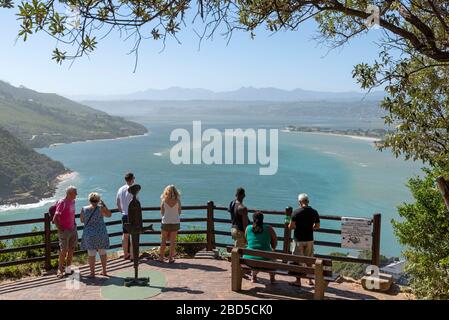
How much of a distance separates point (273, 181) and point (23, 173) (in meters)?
64.2

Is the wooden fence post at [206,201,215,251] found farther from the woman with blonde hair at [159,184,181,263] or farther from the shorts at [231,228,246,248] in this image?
the shorts at [231,228,246,248]

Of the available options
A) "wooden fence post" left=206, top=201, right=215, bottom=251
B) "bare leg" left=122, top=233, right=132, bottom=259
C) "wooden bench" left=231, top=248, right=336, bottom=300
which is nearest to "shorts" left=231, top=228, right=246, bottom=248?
"wooden bench" left=231, top=248, right=336, bottom=300

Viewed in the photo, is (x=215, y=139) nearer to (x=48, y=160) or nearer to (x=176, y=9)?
(x=48, y=160)

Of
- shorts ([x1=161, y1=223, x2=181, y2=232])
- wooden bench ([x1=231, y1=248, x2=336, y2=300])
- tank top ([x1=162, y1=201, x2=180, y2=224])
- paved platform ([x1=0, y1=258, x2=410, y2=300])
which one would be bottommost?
paved platform ([x1=0, y1=258, x2=410, y2=300])

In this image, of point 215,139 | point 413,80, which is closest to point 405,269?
point 413,80

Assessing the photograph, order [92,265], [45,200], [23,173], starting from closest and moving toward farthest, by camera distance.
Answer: [92,265] → [45,200] → [23,173]

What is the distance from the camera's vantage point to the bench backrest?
22.1 ft

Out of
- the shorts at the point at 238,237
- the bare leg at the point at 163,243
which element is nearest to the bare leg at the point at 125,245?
the bare leg at the point at 163,243

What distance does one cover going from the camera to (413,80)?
30.5ft

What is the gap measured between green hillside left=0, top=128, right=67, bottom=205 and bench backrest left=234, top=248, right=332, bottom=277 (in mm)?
108327

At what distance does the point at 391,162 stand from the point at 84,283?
15215cm

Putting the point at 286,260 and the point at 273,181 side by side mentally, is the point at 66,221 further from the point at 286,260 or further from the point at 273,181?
the point at 273,181

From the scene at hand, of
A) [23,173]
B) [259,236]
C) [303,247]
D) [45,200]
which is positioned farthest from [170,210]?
[23,173]

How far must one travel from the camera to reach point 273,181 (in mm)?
112312
